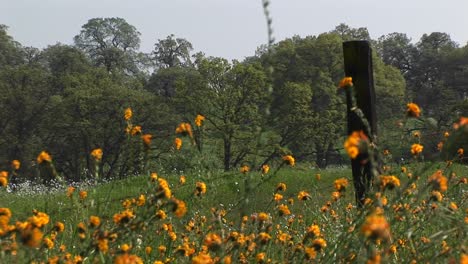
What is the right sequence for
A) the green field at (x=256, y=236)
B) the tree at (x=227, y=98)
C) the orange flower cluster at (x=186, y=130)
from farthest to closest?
the tree at (x=227, y=98)
the orange flower cluster at (x=186, y=130)
the green field at (x=256, y=236)

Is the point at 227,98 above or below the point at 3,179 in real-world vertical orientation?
below

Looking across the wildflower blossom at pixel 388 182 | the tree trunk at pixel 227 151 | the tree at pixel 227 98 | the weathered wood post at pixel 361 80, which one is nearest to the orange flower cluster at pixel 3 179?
the wildflower blossom at pixel 388 182

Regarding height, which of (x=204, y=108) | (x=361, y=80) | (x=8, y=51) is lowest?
(x=204, y=108)

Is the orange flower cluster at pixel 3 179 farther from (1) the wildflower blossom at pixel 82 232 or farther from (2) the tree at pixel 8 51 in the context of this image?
(2) the tree at pixel 8 51

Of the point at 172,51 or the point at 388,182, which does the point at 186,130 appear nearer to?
the point at 388,182

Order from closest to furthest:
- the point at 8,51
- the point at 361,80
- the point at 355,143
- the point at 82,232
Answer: the point at 355,143
the point at 82,232
the point at 361,80
the point at 8,51

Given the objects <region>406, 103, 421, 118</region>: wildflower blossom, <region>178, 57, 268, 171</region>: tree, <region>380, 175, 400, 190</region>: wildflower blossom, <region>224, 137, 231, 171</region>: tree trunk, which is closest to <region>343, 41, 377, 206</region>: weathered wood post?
<region>380, 175, 400, 190</region>: wildflower blossom

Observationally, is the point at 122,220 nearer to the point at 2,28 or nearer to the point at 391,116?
the point at 391,116

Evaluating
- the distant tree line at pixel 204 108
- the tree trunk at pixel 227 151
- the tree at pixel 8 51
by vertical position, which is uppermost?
the tree at pixel 8 51

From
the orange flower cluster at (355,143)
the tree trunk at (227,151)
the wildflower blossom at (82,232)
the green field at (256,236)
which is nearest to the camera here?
the orange flower cluster at (355,143)

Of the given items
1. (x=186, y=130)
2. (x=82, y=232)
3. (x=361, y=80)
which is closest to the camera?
(x=186, y=130)

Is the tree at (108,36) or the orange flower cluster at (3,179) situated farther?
the tree at (108,36)

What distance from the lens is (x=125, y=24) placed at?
60.7m

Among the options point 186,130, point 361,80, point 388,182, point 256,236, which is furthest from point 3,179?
point 361,80
